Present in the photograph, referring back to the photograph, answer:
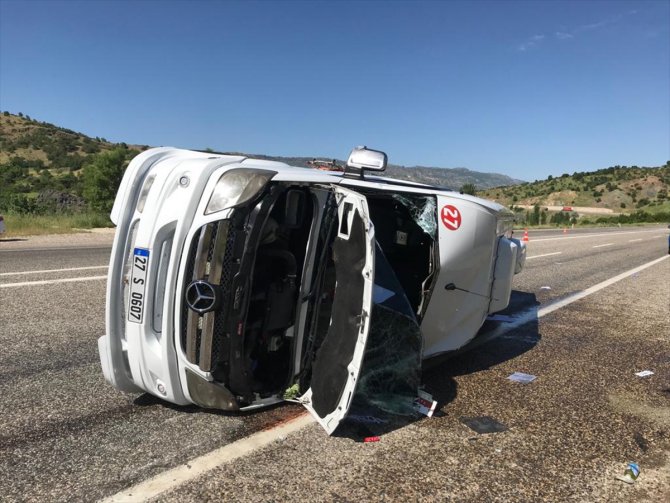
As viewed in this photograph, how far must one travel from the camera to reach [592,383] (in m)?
4.47

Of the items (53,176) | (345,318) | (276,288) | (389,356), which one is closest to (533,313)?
(389,356)

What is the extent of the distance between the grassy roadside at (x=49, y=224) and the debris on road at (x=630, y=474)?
16299 millimetres

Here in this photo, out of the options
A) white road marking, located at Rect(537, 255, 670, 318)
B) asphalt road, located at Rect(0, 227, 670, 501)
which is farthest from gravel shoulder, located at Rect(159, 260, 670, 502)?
white road marking, located at Rect(537, 255, 670, 318)

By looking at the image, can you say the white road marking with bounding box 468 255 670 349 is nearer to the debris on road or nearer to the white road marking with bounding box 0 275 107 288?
the debris on road

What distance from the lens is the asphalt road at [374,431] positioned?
8.79ft

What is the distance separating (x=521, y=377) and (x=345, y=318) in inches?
83.5

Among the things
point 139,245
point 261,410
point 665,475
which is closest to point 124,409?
point 261,410

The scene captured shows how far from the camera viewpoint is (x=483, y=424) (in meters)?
3.53

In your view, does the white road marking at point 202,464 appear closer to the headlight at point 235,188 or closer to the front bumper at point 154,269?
the front bumper at point 154,269

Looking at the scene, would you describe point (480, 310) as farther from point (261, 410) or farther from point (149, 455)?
point (149, 455)

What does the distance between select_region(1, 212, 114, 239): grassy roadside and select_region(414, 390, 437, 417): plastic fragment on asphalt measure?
1501 cm

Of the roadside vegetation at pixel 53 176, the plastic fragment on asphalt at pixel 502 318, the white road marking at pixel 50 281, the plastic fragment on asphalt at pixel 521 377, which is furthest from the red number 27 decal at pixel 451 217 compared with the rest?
the roadside vegetation at pixel 53 176

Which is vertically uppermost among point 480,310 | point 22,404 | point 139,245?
point 139,245

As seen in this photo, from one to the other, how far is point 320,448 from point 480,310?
2.18 metres
